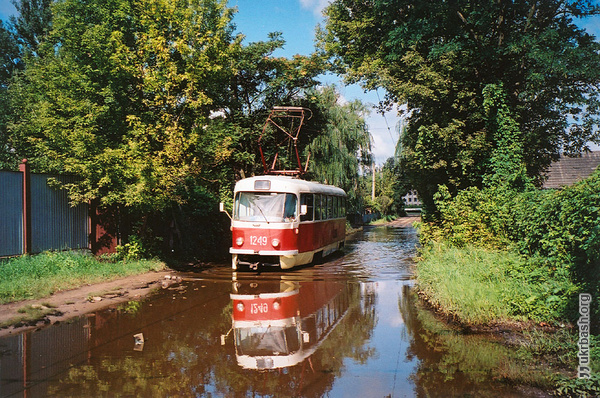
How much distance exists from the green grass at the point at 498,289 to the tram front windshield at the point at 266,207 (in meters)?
5.24

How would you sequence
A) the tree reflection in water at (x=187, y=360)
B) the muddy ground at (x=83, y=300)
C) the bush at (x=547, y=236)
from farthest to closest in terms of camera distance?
the muddy ground at (x=83, y=300) < the bush at (x=547, y=236) < the tree reflection in water at (x=187, y=360)

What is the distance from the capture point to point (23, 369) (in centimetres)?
621

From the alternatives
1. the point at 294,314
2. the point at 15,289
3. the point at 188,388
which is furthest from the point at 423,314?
the point at 15,289

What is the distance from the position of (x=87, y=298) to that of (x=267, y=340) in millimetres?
5150

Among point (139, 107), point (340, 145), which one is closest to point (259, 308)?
point (139, 107)

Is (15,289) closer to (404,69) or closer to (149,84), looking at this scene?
(149,84)

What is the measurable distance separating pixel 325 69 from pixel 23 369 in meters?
20.1

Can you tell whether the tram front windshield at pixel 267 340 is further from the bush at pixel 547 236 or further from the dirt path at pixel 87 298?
the bush at pixel 547 236

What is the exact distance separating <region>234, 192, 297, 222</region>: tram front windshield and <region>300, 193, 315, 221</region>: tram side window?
0.63m

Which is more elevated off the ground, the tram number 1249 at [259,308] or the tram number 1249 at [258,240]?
the tram number 1249 at [258,240]

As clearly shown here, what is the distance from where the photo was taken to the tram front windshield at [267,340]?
7.03 meters

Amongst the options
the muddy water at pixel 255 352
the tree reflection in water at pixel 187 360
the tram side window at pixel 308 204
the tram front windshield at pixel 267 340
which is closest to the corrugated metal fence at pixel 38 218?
the muddy water at pixel 255 352

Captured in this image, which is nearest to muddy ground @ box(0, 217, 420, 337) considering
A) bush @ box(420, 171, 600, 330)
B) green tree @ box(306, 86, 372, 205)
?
bush @ box(420, 171, 600, 330)

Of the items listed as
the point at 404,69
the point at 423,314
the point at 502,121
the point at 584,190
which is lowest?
the point at 423,314
